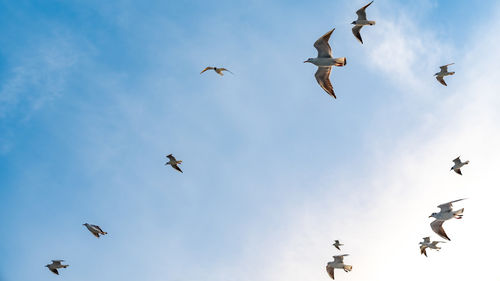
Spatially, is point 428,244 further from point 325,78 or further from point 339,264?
point 325,78

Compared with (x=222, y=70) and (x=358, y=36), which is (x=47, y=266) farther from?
(x=358, y=36)

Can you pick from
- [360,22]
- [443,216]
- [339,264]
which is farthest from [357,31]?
[339,264]

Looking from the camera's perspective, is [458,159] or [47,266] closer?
[47,266]

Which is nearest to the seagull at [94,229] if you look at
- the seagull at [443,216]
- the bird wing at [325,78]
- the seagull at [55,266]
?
the seagull at [55,266]

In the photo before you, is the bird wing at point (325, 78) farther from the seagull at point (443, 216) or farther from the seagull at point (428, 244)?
the seagull at point (428, 244)

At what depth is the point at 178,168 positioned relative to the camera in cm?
3675

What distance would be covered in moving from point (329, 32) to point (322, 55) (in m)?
1.50

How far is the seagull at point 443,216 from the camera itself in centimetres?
3008

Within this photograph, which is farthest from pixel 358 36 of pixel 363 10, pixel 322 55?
pixel 322 55

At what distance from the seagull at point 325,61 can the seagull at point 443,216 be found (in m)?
10.3

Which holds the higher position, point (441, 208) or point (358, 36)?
point (358, 36)

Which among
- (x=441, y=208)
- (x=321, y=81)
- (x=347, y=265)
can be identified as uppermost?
(x=321, y=81)

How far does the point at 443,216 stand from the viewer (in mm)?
30391

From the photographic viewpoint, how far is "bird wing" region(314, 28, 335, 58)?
26.7 m
